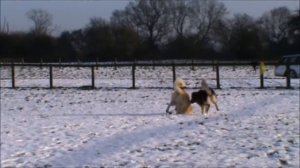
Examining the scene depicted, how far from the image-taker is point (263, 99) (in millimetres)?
15688

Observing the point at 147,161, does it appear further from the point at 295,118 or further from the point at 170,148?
the point at 295,118

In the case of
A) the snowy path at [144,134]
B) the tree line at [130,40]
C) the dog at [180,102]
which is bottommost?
the snowy path at [144,134]

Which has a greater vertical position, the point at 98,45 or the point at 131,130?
the point at 98,45

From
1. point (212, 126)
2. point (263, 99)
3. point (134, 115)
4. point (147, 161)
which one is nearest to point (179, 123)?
point (212, 126)

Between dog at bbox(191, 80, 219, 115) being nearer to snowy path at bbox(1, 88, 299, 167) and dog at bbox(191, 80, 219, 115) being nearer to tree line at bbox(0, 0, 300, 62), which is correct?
snowy path at bbox(1, 88, 299, 167)

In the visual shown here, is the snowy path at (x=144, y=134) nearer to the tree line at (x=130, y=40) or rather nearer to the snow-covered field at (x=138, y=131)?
the snow-covered field at (x=138, y=131)

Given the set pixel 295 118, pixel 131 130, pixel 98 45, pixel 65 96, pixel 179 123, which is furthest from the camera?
pixel 65 96

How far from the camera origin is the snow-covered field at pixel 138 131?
258 inches

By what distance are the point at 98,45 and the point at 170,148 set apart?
4.68m

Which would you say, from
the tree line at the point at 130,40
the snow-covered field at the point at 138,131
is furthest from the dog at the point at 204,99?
the tree line at the point at 130,40

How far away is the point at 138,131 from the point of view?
9250 millimetres

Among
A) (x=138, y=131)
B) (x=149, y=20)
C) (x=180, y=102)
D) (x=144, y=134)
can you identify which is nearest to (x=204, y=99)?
(x=180, y=102)

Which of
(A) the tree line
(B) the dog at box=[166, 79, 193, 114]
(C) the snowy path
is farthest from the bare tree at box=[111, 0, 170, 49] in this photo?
(B) the dog at box=[166, 79, 193, 114]

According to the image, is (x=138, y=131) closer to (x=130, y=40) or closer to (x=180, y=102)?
(x=180, y=102)
